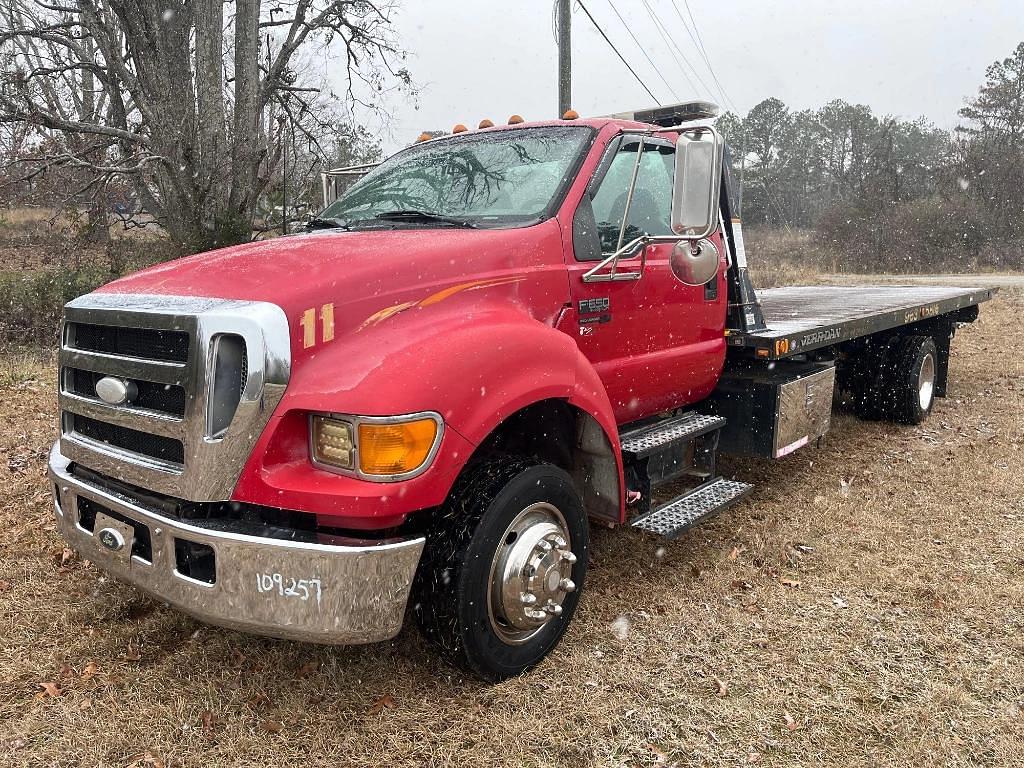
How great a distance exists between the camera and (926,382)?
7180 millimetres

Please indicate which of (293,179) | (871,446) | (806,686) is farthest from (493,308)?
(293,179)

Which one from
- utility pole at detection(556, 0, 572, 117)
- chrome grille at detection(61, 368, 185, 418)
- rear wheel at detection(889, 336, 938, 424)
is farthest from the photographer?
utility pole at detection(556, 0, 572, 117)

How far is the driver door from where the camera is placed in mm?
3516

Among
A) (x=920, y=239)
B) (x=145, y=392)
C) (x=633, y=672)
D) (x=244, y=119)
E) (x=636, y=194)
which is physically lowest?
(x=633, y=672)

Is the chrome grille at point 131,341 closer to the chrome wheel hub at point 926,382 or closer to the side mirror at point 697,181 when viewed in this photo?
the side mirror at point 697,181

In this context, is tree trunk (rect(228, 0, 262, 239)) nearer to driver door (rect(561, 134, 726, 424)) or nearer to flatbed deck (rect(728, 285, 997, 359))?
flatbed deck (rect(728, 285, 997, 359))

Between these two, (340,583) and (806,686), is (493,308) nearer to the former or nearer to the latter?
(340,583)

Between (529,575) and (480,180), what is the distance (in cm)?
188

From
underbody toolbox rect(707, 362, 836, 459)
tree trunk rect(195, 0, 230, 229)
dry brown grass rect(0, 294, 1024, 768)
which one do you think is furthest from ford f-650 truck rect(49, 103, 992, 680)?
tree trunk rect(195, 0, 230, 229)

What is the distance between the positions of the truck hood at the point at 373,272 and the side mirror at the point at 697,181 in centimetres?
54

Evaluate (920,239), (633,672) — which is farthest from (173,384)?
(920,239)

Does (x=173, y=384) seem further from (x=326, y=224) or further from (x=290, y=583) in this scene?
(x=326, y=224)

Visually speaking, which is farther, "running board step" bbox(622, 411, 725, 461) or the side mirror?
"running board step" bbox(622, 411, 725, 461)

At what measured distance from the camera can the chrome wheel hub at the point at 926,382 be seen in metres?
6.96
